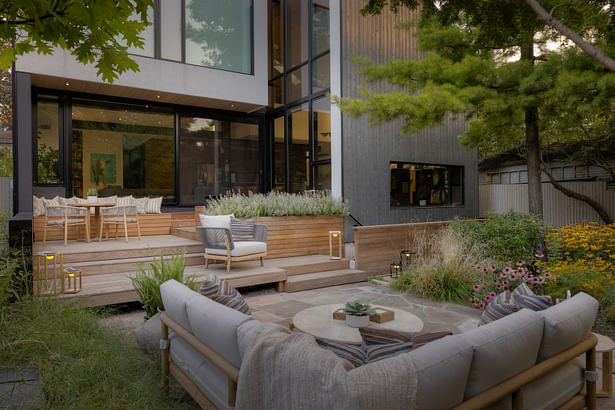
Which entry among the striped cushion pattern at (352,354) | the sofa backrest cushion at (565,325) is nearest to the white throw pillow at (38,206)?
the striped cushion pattern at (352,354)

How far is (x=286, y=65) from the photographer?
10648 millimetres

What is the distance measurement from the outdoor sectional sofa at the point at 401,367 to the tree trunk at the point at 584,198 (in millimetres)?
9011

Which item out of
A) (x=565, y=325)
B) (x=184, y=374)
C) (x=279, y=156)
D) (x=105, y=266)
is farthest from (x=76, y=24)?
(x=279, y=156)

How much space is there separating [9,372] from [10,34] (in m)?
2.24

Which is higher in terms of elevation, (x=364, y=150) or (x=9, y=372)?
(x=364, y=150)

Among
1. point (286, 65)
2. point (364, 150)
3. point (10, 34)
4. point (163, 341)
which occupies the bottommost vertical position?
point (163, 341)

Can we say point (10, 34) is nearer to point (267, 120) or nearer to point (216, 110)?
point (216, 110)

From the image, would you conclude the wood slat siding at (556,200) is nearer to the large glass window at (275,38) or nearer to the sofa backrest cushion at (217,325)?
the large glass window at (275,38)

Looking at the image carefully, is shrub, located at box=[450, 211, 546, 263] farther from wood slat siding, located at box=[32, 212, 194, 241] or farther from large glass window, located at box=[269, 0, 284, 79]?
large glass window, located at box=[269, 0, 284, 79]

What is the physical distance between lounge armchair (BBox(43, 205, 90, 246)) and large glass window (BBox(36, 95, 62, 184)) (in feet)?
4.94

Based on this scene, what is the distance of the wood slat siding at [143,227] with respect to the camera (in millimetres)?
7270

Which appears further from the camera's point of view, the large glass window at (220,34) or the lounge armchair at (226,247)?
the large glass window at (220,34)

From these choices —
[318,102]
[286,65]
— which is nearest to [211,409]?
[318,102]

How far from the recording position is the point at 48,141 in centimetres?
834
